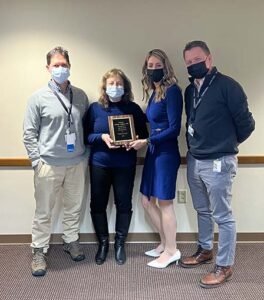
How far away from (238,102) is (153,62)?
678 mm

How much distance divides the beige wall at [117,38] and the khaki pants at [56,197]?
2.04 feet

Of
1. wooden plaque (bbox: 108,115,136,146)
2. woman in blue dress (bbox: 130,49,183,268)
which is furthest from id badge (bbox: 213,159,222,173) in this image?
wooden plaque (bbox: 108,115,136,146)

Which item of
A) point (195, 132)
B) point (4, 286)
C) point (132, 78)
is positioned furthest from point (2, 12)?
point (4, 286)

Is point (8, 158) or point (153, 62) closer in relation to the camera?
point (153, 62)

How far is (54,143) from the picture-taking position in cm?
304

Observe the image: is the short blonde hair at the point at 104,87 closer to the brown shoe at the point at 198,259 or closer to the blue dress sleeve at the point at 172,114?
the blue dress sleeve at the point at 172,114

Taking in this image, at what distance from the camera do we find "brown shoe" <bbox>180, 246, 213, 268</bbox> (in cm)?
319

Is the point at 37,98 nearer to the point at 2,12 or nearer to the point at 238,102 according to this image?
the point at 2,12

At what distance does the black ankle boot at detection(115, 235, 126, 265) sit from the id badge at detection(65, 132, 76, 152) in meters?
0.81

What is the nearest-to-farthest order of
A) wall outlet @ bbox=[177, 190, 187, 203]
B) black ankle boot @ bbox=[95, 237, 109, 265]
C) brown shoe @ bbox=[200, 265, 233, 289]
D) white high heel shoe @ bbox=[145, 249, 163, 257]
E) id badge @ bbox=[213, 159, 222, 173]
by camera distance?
id badge @ bbox=[213, 159, 222, 173] < brown shoe @ bbox=[200, 265, 233, 289] < black ankle boot @ bbox=[95, 237, 109, 265] < white high heel shoe @ bbox=[145, 249, 163, 257] < wall outlet @ bbox=[177, 190, 187, 203]

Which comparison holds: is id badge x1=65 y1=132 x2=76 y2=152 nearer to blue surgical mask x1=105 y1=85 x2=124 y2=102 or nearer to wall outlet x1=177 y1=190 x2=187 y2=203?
blue surgical mask x1=105 y1=85 x2=124 y2=102

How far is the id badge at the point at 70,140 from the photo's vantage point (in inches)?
121

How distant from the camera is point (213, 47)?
132 inches

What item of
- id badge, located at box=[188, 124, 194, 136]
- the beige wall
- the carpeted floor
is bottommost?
the carpeted floor
